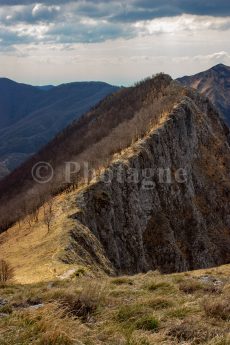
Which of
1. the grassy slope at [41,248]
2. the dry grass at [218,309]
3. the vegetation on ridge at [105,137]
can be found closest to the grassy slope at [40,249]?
the grassy slope at [41,248]

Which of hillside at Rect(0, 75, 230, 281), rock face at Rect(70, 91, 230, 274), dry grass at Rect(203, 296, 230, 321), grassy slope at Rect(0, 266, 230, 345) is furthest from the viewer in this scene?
rock face at Rect(70, 91, 230, 274)

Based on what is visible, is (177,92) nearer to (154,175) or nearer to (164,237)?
(154,175)

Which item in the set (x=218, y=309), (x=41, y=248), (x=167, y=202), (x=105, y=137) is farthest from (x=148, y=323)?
(x=105, y=137)

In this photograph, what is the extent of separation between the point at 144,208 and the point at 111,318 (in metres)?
53.3

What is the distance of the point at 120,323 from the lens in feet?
42.8

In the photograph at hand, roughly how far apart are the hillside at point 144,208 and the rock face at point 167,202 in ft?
0.52

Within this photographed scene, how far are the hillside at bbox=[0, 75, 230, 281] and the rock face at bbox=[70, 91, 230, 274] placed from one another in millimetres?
158

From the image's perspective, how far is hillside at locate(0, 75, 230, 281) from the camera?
1703 inches

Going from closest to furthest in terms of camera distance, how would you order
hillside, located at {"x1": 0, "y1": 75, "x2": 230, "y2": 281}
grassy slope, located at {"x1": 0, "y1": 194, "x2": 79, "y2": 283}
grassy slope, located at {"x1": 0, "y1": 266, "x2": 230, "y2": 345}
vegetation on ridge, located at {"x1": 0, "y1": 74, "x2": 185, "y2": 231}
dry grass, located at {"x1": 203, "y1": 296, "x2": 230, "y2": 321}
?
grassy slope, located at {"x1": 0, "y1": 266, "x2": 230, "y2": 345}, dry grass, located at {"x1": 203, "y1": 296, "x2": 230, "y2": 321}, grassy slope, located at {"x1": 0, "y1": 194, "x2": 79, "y2": 283}, hillside, located at {"x1": 0, "y1": 75, "x2": 230, "y2": 281}, vegetation on ridge, located at {"x1": 0, "y1": 74, "x2": 185, "y2": 231}

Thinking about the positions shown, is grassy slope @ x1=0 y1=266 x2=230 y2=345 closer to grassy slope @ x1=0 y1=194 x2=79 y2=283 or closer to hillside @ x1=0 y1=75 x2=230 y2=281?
grassy slope @ x1=0 y1=194 x2=79 y2=283

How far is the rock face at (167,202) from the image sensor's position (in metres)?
54.3

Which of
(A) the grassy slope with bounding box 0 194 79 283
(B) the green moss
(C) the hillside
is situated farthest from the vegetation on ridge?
(B) the green moss

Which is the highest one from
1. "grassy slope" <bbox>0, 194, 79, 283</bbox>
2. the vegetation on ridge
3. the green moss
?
the vegetation on ridge

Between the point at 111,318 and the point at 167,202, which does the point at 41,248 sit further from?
the point at 167,202
